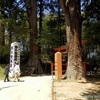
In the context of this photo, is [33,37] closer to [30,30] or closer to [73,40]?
[30,30]

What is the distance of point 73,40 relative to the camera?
1432 centimetres

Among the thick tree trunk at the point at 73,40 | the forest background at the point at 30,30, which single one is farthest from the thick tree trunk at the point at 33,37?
the thick tree trunk at the point at 73,40

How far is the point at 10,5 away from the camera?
2198 centimetres

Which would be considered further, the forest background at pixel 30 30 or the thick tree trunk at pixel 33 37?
the thick tree trunk at pixel 33 37

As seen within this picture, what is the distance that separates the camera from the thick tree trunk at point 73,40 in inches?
543

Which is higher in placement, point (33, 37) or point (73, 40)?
point (33, 37)

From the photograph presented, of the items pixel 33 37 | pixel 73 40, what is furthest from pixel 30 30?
pixel 73 40

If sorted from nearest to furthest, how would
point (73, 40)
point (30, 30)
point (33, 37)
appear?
point (73, 40)
point (30, 30)
point (33, 37)

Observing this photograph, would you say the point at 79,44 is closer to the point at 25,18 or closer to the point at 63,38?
the point at 25,18

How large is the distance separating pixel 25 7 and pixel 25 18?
267 cm

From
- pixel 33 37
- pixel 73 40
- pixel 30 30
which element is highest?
pixel 30 30

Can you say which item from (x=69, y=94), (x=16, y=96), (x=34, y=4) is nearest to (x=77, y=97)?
(x=69, y=94)

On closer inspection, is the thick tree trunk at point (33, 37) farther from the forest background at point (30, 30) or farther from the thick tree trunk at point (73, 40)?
the thick tree trunk at point (73, 40)

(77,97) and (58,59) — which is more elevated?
(58,59)
